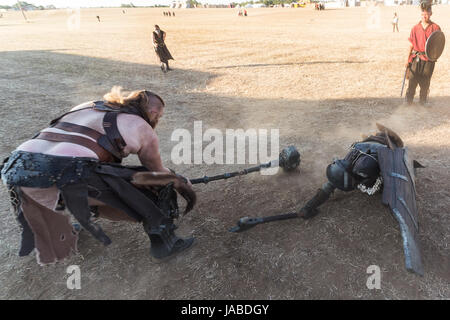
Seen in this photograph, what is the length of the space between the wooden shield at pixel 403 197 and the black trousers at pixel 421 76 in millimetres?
4217

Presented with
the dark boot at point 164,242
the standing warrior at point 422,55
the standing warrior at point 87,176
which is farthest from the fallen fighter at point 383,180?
the standing warrior at point 422,55

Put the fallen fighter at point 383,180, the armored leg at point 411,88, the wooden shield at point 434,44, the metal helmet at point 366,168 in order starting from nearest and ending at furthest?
the fallen fighter at point 383,180
the metal helmet at point 366,168
the wooden shield at point 434,44
the armored leg at point 411,88

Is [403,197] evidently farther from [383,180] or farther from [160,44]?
[160,44]

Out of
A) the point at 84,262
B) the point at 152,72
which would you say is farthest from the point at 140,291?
the point at 152,72

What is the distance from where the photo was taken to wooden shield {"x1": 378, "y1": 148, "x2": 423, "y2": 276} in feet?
7.04

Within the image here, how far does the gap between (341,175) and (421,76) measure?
4.84 meters

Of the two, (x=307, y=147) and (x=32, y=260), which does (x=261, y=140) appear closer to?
(x=307, y=147)

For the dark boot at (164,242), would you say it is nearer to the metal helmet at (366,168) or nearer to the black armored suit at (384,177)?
the black armored suit at (384,177)

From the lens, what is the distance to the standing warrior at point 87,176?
81.4 inches

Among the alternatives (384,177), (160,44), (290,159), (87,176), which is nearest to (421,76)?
(290,159)

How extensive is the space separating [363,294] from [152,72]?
11.1m

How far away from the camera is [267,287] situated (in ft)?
8.39

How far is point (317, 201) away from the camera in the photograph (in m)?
3.14

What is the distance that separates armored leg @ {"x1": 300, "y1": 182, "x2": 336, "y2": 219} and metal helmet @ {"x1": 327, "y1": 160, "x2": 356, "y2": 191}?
0.37 feet
